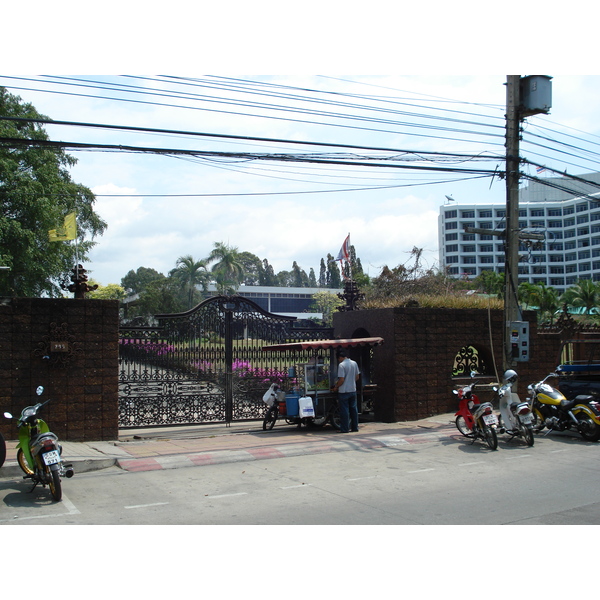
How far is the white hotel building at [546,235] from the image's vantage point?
109m

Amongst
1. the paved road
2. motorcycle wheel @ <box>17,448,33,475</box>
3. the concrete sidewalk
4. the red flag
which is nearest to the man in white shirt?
the concrete sidewalk

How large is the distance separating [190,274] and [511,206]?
54.1 meters

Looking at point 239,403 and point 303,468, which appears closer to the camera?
point 303,468

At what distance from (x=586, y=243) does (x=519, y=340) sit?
353 ft

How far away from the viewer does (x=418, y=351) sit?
1416cm

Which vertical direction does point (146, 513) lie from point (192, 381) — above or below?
below

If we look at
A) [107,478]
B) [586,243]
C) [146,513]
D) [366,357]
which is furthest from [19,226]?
[586,243]

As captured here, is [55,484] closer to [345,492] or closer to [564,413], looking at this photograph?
[345,492]

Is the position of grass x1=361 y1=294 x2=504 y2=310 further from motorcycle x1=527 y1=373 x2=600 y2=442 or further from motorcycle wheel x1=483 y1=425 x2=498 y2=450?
motorcycle wheel x1=483 y1=425 x2=498 y2=450

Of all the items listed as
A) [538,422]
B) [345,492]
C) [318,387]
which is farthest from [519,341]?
[345,492]

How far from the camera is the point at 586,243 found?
4321 inches

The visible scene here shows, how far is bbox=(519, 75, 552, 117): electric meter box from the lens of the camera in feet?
43.6

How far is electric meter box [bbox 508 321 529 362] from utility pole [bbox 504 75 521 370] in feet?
0.21

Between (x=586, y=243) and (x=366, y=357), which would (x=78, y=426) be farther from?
(x=586, y=243)
